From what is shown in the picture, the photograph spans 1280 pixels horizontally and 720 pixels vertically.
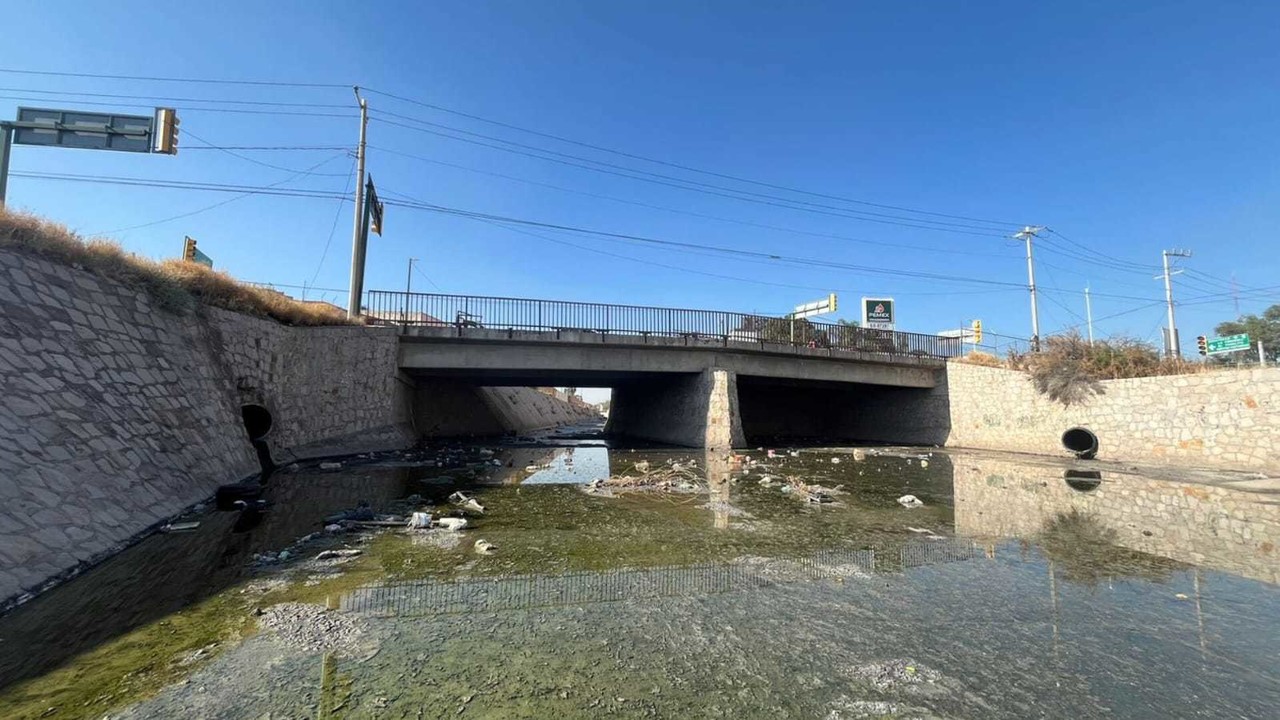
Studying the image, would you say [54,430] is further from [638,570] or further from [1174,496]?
[1174,496]

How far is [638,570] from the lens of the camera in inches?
201

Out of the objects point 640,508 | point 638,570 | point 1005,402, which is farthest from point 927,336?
point 638,570

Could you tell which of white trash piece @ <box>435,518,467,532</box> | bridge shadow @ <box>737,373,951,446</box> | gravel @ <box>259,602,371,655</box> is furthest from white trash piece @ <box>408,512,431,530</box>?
bridge shadow @ <box>737,373,951,446</box>

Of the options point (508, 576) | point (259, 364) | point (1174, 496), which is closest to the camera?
point (508, 576)

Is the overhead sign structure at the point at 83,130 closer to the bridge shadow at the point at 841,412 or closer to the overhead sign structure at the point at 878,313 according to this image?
the bridge shadow at the point at 841,412

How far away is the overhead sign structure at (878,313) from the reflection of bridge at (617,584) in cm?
2898

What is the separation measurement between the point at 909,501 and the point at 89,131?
21.3m

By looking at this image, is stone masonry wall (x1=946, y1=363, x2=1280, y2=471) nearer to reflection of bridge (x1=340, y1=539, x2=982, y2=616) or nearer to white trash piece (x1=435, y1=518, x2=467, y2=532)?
reflection of bridge (x1=340, y1=539, x2=982, y2=616)

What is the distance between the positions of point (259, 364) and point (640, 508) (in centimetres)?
1170

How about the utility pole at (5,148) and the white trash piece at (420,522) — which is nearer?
the white trash piece at (420,522)

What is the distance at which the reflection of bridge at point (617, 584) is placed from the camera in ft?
13.8

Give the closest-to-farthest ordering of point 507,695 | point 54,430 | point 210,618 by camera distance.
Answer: point 507,695 → point 210,618 → point 54,430

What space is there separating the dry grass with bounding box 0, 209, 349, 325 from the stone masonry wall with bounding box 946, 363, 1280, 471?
25113mm

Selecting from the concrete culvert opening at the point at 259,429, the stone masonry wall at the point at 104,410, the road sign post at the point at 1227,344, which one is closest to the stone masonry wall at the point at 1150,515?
the stone masonry wall at the point at 104,410
